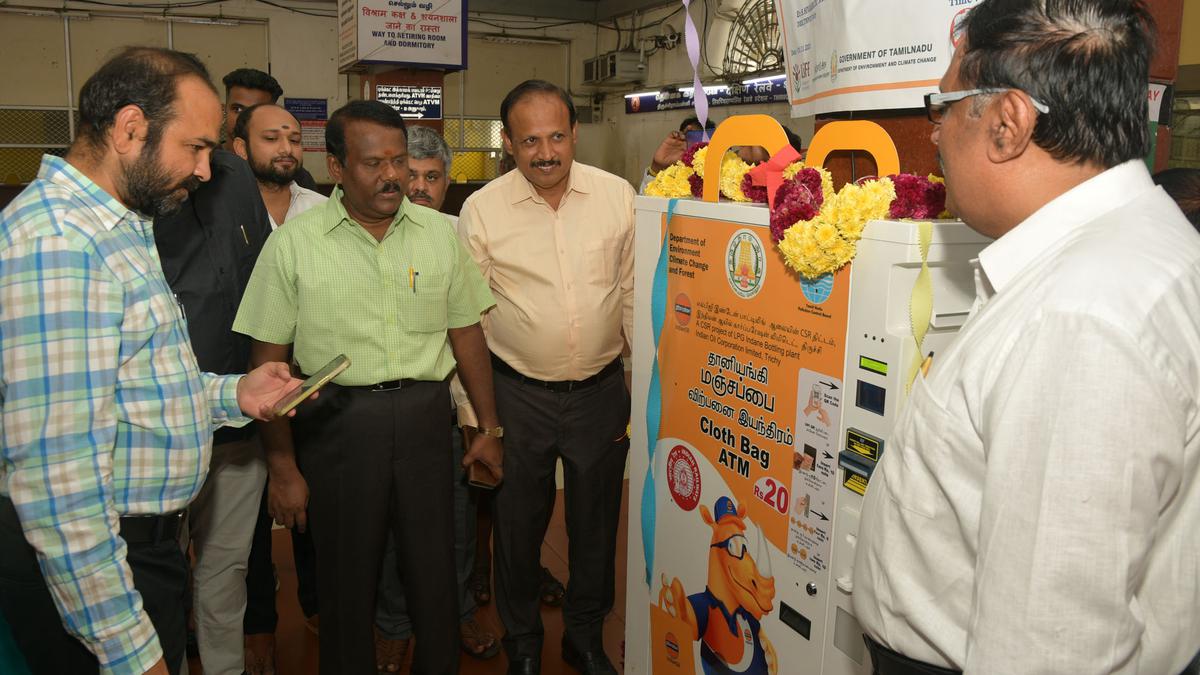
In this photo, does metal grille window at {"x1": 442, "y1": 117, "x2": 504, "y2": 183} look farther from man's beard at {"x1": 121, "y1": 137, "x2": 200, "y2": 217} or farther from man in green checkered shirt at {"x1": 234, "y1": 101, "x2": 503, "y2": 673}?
man's beard at {"x1": 121, "y1": 137, "x2": 200, "y2": 217}

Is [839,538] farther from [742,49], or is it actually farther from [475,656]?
[742,49]

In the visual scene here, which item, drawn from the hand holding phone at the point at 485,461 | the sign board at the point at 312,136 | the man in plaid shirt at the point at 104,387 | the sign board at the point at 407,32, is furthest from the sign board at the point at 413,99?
the sign board at the point at 312,136

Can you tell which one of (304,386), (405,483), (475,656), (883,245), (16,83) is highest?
(16,83)

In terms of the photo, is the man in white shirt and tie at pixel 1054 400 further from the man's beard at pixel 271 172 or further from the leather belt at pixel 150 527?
the man's beard at pixel 271 172

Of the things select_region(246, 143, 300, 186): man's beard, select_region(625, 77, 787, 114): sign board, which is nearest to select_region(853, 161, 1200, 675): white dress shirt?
select_region(246, 143, 300, 186): man's beard

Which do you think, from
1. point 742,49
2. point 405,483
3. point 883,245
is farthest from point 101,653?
point 742,49

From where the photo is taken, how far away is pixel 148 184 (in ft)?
5.25

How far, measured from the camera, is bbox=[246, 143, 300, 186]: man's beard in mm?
3146

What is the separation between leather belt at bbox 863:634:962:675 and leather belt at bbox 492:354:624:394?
1.57 m

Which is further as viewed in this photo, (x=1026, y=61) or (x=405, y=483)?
(x=405, y=483)

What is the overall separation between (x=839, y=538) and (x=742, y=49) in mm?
8094

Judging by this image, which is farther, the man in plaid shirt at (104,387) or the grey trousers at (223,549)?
the grey trousers at (223,549)

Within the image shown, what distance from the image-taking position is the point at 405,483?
250 centimetres

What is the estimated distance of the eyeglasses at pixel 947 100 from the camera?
3.35 ft
